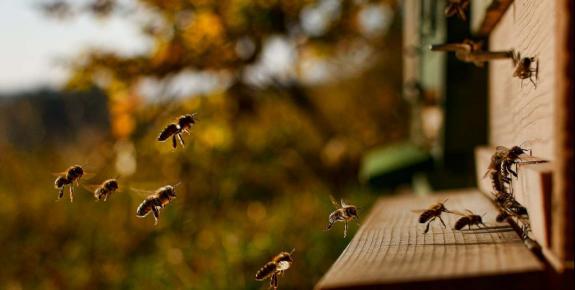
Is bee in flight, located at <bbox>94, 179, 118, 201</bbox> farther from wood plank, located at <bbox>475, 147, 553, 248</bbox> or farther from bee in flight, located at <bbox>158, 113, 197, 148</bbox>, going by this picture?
wood plank, located at <bbox>475, 147, 553, 248</bbox>

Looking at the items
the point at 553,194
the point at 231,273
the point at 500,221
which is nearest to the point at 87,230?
the point at 231,273

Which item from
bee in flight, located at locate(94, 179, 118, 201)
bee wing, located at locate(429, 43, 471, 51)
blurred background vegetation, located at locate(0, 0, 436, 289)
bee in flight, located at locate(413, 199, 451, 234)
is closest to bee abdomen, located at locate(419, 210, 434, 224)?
bee in flight, located at locate(413, 199, 451, 234)

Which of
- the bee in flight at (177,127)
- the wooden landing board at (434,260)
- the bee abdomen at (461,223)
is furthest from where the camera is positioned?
the bee in flight at (177,127)

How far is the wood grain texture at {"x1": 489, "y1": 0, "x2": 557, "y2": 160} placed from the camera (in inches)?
58.2

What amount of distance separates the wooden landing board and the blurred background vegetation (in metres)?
3.09

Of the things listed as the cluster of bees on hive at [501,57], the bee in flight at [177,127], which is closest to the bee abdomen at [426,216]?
the cluster of bees on hive at [501,57]

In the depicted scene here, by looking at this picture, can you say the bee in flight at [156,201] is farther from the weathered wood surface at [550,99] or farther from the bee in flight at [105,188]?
the weathered wood surface at [550,99]

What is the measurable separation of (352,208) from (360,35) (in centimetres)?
729

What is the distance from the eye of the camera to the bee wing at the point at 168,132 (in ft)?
9.25

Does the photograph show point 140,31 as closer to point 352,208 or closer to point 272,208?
point 272,208

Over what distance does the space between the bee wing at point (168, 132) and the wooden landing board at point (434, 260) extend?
1.16m

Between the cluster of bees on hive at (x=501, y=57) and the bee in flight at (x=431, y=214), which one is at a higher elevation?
the cluster of bees on hive at (x=501, y=57)

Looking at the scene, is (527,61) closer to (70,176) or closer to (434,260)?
(434,260)

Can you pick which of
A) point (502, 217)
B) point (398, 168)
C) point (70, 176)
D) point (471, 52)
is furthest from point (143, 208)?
point (398, 168)
